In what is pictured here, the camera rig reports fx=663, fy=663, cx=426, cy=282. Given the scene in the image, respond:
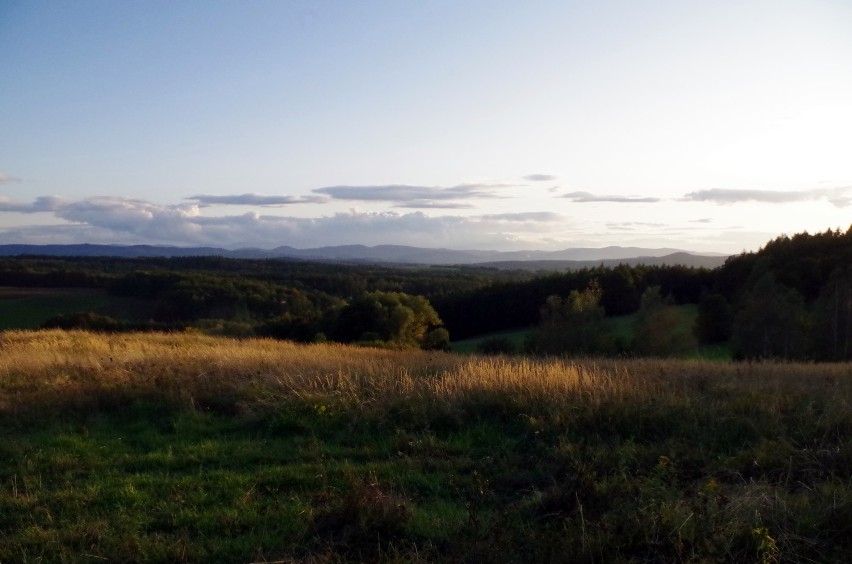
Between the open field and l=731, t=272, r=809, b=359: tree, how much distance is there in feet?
61.3

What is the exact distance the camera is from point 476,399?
7895mm

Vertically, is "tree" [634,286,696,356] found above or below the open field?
below

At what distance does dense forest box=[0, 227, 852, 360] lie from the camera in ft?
90.2

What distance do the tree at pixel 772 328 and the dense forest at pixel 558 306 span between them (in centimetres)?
5

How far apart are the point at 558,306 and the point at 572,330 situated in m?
2.16

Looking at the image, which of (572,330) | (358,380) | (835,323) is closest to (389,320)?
(572,330)

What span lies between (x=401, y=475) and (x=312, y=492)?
0.81m

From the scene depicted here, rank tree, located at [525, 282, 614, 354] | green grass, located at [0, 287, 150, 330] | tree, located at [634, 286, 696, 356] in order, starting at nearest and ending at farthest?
tree, located at [525, 282, 614, 354] → tree, located at [634, 286, 696, 356] → green grass, located at [0, 287, 150, 330]

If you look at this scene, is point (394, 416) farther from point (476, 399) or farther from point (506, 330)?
point (506, 330)

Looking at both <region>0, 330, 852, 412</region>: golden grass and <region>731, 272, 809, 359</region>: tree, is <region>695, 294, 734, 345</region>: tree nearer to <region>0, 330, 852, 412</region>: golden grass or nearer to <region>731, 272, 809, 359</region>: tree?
<region>731, 272, 809, 359</region>: tree

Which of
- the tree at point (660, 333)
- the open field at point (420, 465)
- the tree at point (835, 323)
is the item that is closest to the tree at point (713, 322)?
the tree at point (660, 333)

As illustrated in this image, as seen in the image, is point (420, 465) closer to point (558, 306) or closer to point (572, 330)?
point (572, 330)

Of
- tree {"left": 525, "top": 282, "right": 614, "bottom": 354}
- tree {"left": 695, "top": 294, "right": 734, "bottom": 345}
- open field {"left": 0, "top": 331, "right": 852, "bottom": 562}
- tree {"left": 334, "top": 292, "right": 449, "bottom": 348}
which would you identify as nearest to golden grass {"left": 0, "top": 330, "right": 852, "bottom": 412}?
open field {"left": 0, "top": 331, "right": 852, "bottom": 562}

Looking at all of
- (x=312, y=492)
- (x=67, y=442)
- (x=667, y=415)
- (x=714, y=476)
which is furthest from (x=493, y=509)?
(x=67, y=442)
